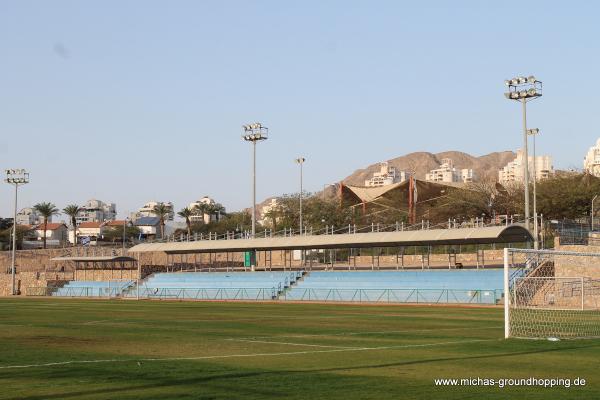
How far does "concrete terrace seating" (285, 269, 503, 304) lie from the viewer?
61.2 m

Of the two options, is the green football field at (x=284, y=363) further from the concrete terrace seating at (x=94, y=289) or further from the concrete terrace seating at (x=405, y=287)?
the concrete terrace seating at (x=94, y=289)

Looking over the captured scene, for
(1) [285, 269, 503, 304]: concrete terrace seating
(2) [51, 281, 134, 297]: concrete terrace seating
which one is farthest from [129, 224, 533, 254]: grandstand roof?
(2) [51, 281, 134, 297]: concrete terrace seating

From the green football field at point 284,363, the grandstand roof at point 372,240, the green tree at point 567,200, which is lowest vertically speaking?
the green football field at point 284,363

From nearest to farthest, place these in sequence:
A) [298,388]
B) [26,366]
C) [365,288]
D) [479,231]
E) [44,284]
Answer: [298,388] < [26,366] < [479,231] < [365,288] < [44,284]

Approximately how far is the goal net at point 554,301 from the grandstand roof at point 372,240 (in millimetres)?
10796

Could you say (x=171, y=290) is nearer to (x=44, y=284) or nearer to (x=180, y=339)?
(x=44, y=284)

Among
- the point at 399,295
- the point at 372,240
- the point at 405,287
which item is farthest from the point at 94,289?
the point at 399,295

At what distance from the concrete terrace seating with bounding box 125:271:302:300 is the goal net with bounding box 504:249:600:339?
29786 mm

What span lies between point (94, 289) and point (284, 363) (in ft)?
252

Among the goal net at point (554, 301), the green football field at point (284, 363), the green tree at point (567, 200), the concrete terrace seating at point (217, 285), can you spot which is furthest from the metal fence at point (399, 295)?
the green tree at point (567, 200)

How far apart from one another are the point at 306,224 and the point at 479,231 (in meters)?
77.7

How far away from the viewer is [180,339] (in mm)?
26141

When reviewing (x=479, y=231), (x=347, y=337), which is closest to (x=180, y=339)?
(x=347, y=337)

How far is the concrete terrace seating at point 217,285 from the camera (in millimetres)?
76875
